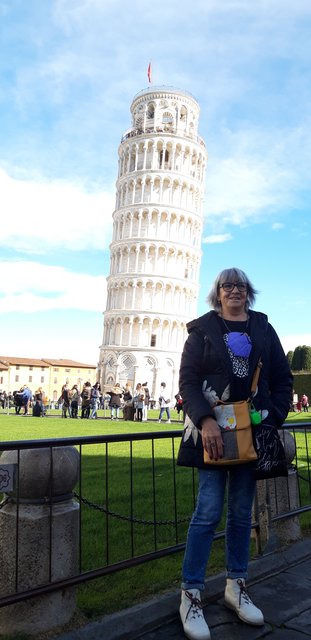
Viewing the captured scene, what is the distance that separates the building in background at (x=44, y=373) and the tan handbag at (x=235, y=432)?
101 metres

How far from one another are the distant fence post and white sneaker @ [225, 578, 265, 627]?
119cm

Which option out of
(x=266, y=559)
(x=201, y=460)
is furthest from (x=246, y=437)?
(x=266, y=559)

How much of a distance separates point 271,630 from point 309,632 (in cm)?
23

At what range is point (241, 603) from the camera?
336 cm

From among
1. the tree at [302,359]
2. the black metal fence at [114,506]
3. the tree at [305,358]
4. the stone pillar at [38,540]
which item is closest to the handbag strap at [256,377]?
the black metal fence at [114,506]

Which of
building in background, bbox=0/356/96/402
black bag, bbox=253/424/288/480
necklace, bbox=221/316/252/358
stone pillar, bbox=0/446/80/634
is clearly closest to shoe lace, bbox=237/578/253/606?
black bag, bbox=253/424/288/480

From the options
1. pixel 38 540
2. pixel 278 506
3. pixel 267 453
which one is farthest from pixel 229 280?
pixel 278 506

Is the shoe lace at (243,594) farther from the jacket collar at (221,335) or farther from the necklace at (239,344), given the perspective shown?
the necklace at (239,344)

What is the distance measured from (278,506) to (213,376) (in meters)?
2.32

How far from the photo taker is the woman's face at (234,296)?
11.6ft

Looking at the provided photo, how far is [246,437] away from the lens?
10.5 ft

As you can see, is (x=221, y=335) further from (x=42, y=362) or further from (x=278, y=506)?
(x=42, y=362)

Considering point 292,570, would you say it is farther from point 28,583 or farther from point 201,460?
point 28,583

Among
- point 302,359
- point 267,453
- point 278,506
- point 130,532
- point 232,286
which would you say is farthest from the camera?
point 302,359
